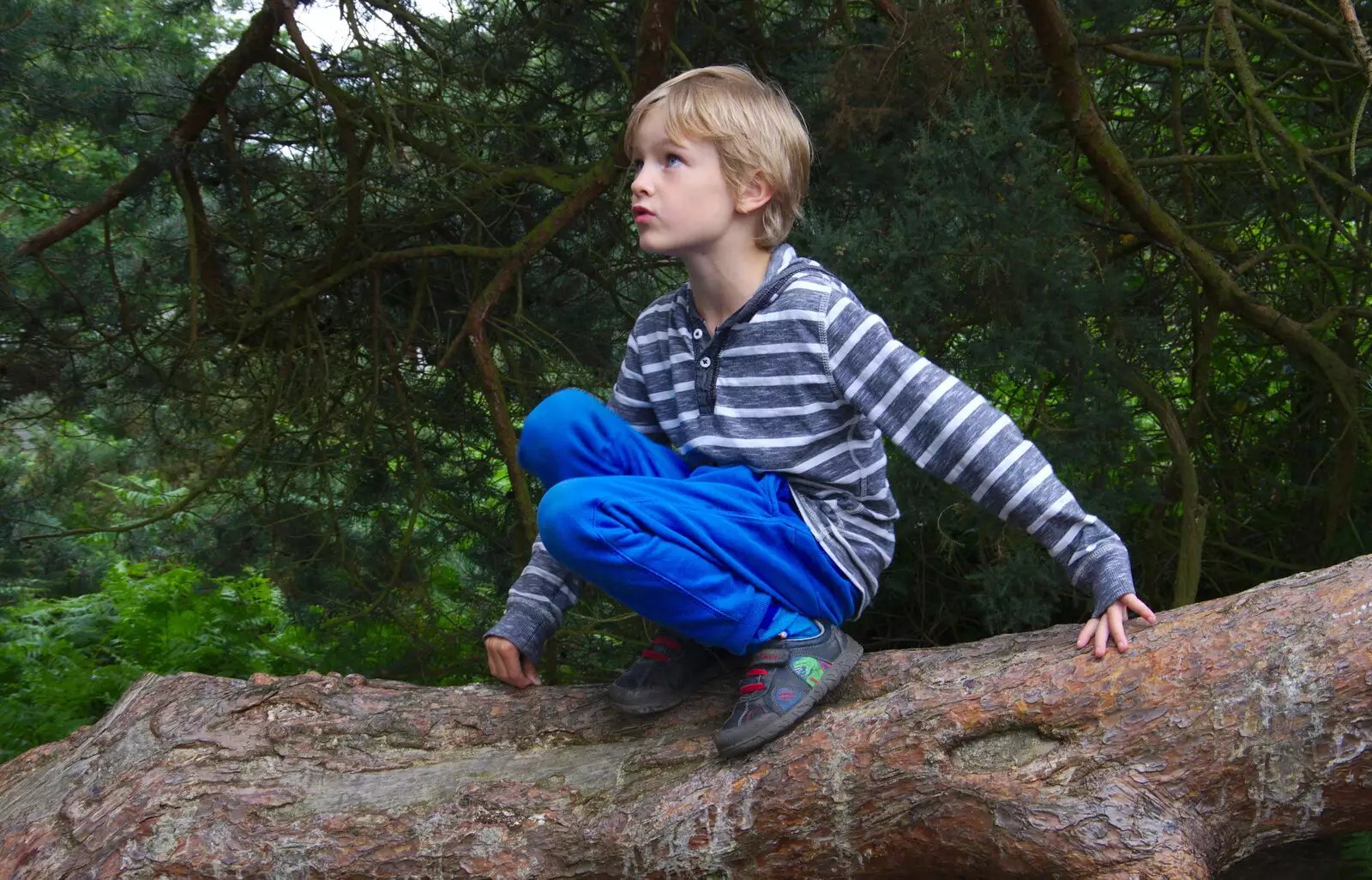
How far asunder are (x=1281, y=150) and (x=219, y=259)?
3663mm

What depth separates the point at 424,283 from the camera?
12.9 ft

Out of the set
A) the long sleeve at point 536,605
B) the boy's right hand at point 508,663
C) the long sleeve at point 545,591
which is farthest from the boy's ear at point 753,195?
the boy's right hand at point 508,663

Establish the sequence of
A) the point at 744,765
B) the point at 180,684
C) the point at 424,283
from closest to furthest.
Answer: the point at 744,765 < the point at 180,684 < the point at 424,283

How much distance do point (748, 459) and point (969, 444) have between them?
0.43 metres

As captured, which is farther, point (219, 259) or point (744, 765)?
point (219, 259)

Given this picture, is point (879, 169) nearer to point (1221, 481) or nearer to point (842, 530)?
point (842, 530)

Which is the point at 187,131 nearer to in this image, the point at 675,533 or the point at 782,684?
the point at 675,533

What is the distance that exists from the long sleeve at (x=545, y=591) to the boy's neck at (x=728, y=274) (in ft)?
0.83

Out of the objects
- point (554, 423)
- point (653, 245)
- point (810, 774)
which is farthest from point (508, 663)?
point (653, 245)

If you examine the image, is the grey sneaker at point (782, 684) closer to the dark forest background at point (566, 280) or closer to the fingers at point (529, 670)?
the fingers at point (529, 670)

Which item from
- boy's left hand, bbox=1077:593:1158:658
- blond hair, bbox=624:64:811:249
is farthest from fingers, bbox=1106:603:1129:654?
blond hair, bbox=624:64:811:249

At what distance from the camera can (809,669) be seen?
2.08 metres

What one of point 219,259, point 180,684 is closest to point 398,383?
point 219,259

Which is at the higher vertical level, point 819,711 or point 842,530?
point 842,530
